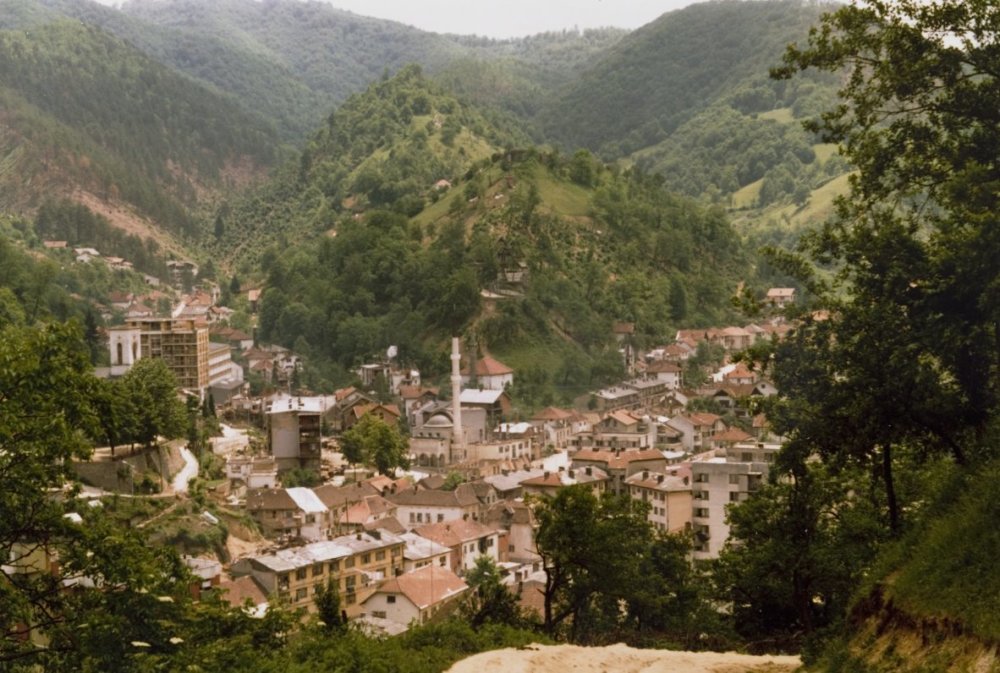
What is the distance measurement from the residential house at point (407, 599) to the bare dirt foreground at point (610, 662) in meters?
9.19

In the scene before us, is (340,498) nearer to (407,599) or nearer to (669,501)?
(669,501)

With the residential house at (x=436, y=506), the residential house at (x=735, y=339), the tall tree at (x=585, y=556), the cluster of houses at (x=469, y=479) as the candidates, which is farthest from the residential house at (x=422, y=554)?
the residential house at (x=735, y=339)

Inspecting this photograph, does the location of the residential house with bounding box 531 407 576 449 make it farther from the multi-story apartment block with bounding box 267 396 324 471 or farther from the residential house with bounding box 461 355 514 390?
the multi-story apartment block with bounding box 267 396 324 471

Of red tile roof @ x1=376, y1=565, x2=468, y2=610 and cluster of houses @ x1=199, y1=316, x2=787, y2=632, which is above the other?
cluster of houses @ x1=199, y1=316, x2=787, y2=632

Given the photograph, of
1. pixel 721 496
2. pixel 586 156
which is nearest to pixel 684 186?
pixel 586 156

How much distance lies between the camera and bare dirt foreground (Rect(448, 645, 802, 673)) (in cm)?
1085

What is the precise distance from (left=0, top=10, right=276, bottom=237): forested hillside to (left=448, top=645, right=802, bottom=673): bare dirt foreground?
82.7m

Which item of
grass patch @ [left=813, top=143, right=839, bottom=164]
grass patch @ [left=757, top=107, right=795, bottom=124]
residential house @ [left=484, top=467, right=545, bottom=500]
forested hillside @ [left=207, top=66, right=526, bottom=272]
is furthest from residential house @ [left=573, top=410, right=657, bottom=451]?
grass patch @ [left=757, top=107, right=795, bottom=124]

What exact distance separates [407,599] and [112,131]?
97511 mm

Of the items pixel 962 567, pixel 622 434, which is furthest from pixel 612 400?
pixel 962 567

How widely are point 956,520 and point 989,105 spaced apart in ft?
12.5

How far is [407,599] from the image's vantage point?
22.0 metres

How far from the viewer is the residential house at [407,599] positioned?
2189cm

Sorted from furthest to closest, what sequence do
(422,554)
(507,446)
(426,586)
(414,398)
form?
(414,398) → (507,446) → (422,554) → (426,586)
